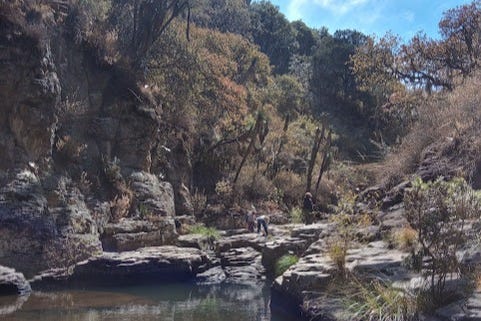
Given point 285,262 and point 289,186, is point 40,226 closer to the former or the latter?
point 285,262

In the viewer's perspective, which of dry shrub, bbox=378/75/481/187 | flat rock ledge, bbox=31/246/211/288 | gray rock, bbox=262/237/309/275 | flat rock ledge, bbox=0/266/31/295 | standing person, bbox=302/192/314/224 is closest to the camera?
flat rock ledge, bbox=0/266/31/295

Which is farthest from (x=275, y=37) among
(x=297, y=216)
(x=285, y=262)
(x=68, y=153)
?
(x=285, y=262)

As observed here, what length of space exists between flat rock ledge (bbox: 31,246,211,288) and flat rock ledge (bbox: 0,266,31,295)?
1.23m

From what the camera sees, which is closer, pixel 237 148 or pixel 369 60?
pixel 369 60

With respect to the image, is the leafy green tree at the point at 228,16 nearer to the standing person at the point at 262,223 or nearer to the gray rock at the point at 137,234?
the standing person at the point at 262,223

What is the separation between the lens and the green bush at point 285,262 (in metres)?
16.4

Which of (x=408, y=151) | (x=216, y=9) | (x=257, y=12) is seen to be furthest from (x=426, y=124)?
(x=257, y=12)

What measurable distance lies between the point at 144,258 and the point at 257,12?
54.5 m

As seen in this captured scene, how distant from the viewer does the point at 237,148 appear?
35.1 metres

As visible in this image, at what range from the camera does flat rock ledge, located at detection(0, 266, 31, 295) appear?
13912 millimetres

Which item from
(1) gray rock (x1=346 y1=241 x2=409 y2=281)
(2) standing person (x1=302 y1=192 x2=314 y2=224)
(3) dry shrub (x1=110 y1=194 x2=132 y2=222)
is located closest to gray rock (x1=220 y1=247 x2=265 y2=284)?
(3) dry shrub (x1=110 y1=194 x2=132 y2=222)

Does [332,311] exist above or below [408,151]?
below

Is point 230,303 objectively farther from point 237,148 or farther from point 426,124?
point 237,148

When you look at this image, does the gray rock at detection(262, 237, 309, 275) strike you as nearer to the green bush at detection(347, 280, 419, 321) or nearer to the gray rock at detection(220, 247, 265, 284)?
the gray rock at detection(220, 247, 265, 284)
